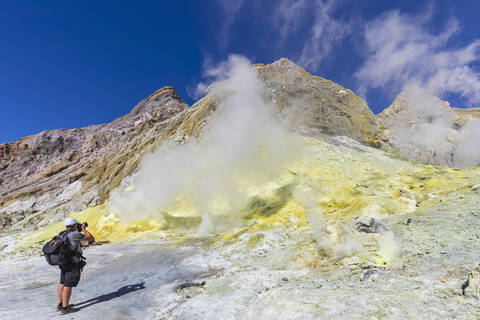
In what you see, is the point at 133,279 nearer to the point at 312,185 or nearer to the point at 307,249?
the point at 307,249

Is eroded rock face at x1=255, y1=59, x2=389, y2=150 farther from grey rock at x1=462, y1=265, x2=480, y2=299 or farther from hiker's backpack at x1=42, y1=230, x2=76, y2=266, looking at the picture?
hiker's backpack at x1=42, y1=230, x2=76, y2=266

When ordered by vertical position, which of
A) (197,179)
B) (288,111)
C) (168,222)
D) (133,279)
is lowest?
(133,279)

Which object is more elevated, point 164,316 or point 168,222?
point 168,222

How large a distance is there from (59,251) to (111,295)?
5.23ft

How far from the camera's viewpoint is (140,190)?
17.8 m

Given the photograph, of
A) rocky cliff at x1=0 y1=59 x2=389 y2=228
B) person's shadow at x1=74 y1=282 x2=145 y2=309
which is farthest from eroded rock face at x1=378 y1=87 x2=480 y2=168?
person's shadow at x1=74 y1=282 x2=145 y2=309

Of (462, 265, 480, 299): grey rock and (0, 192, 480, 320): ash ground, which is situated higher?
(0, 192, 480, 320): ash ground

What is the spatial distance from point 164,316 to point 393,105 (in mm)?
53829

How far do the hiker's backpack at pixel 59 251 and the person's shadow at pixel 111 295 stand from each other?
3.34 feet

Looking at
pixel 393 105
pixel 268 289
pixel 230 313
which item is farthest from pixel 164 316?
pixel 393 105

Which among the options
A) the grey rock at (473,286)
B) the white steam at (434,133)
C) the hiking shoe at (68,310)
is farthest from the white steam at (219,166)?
the white steam at (434,133)

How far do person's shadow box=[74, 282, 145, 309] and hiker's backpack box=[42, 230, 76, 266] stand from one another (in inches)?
40.1

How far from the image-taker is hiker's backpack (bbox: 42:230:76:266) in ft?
14.5

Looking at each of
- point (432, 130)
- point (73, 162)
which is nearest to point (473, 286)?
point (432, 130)
